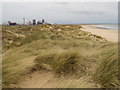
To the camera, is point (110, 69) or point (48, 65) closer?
point (110, 69)

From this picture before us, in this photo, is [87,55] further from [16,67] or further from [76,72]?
[16,67]

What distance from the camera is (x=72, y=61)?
4.24 meters

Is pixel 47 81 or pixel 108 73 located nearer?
pixel 108 73

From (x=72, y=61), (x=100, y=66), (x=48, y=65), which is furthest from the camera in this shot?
(x=48, y=65)

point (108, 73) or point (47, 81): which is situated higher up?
point (108, 73)

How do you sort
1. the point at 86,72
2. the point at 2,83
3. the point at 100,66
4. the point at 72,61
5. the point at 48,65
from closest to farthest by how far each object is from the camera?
the point at 2,83 → the point at 100,66 → the point at 86,72 → the point at 72,61 → the point at 48,65

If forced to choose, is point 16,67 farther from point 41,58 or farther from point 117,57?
point 117,57

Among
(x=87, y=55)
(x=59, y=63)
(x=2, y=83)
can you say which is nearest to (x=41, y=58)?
(x=59, y=63)

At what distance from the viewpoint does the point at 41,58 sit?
4.81m

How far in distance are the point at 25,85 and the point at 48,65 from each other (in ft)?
3.03

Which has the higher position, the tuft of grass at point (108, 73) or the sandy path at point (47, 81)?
the tuft of grass at point (108, 73)

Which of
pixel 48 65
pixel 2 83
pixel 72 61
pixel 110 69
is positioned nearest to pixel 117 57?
pixel 110 69

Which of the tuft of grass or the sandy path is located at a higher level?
the tuft of grass

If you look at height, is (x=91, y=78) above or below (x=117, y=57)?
below
